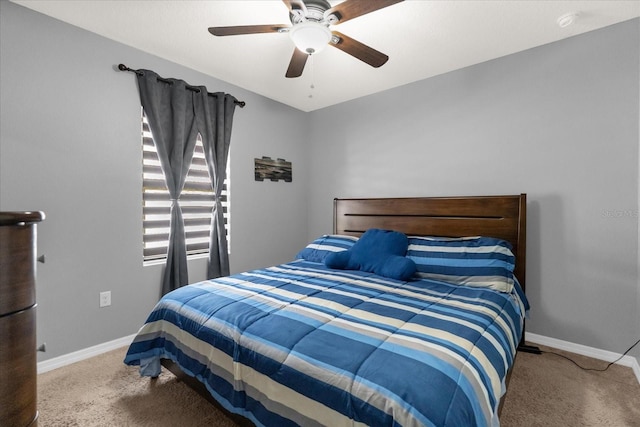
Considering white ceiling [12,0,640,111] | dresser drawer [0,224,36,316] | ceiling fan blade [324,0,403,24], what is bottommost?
dresser drawer [0,224,36,316]

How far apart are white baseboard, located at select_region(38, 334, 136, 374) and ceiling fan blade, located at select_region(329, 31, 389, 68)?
113 inches

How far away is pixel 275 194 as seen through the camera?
3861 mm

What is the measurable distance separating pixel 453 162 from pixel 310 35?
1.95 metres

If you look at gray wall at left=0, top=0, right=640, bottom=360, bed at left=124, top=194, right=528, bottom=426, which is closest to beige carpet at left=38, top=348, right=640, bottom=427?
bed at left=124, top=194, right=528, bottom=426

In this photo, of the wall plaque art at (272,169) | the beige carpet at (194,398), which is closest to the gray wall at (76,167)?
the beige carpet at (194,398)

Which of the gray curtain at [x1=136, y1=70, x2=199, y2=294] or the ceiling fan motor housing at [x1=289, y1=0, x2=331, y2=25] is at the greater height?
the ceiling fan motor housing at [x1=289, y1=0, x2=331, y2=25]

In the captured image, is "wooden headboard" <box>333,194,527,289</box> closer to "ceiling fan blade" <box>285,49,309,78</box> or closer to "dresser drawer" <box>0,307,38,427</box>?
"ceiling fan blade" <box>285,49,309,78</box>

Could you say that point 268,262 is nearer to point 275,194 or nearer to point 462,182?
point 275,194

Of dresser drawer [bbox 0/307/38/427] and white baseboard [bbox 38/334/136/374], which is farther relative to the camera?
white baseboard [bbox 38/334/136/374]

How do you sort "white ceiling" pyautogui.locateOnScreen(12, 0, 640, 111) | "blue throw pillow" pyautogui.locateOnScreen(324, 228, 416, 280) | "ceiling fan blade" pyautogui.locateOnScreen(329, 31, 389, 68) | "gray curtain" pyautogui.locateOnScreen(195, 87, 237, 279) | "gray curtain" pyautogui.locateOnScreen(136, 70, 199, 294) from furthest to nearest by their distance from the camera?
1. "gray curtain" pyautogui.locateOnScreen(195, 87, 237, 279)
2. "gray curtain" pyautogui.locateOnScreen(136, 70, 199, 294)
3. "blue throw pillow" pyautogui.locateOnScreen(324, 228, 416, 280)
4. "white ceiling" pyautogui.locateOnScreen(12, 0, 640, 111)
5. "ceiling fan blade" pyautogui.locateOnScreen(329, 31, 389, 68)

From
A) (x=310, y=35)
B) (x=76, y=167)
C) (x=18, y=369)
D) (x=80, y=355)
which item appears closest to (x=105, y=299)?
(x=80, y=355)

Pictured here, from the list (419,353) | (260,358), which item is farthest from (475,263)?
(260,358)

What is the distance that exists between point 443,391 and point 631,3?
282 cm

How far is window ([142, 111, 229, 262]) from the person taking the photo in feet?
9.09
